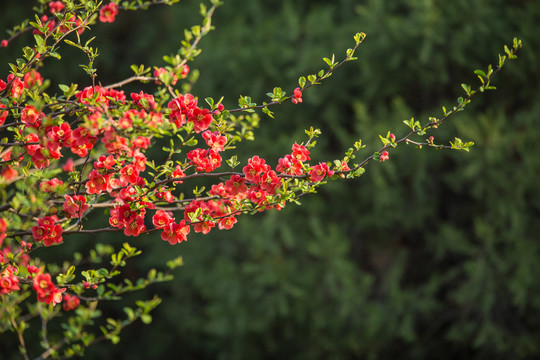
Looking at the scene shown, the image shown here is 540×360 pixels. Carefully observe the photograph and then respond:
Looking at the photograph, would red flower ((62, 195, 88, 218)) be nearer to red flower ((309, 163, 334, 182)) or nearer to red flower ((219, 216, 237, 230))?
red flower ((219, 216, 237, 230))

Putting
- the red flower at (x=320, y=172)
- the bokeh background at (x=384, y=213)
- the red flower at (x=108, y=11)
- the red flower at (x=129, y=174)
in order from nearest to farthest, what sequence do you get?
the red flower at (x=129, y=174)
the red flower at (x=320, y=172)
the red flower at (x=108, y=11)
the bokeh background at (x=384, y=213)

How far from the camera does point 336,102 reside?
13.7ft

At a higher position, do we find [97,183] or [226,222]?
[97,183]


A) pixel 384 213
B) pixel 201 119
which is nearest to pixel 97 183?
pixel 201 119

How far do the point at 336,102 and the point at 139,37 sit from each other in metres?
2.48

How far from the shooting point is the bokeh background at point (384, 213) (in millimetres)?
3432

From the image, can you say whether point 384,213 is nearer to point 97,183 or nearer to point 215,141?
point 215,141

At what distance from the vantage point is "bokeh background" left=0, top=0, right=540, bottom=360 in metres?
3.43

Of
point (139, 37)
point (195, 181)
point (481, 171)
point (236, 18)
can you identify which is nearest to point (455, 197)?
point (481, 171)

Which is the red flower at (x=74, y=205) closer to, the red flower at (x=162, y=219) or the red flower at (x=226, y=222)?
the red flower at (x=162, y=219)

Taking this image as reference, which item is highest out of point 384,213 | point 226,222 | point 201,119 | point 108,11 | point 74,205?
point 108,11

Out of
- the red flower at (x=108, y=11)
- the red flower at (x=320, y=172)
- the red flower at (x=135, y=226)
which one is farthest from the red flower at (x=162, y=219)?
the red flower at (x=108, y=11)

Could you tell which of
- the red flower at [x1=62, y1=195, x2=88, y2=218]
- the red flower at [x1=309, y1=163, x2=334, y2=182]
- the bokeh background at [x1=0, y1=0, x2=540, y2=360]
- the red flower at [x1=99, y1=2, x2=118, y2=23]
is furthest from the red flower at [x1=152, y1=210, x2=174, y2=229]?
the bokeh background at [x1=0, y1=0, x2=540, y2=360]

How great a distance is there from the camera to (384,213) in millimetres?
3732
